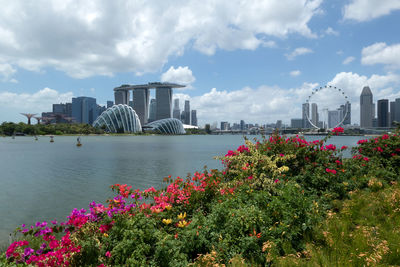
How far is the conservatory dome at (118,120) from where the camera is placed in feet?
423

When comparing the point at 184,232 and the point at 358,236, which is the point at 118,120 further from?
the point at 358,236

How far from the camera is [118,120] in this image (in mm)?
129250

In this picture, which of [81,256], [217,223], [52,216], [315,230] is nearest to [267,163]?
[315,230]

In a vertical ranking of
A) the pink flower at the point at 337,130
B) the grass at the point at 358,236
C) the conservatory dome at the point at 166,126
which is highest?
the conservatory dome at the point at 166,126

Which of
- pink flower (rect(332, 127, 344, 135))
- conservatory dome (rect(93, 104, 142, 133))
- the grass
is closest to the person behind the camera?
the grass

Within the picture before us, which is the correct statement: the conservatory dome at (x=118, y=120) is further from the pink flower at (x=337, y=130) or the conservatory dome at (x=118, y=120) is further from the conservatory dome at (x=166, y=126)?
the pink flower at (x=337, y=130)

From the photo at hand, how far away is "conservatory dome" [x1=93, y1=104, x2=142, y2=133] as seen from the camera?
128875 millimetres

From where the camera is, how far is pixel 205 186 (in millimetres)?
5301

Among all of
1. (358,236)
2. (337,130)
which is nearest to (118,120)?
(337,130)

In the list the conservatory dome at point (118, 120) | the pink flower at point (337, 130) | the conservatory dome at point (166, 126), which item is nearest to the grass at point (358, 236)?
the pink flower at point (337, 130)

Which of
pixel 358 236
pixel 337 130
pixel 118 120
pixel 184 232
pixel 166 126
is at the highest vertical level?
pixel 118 120

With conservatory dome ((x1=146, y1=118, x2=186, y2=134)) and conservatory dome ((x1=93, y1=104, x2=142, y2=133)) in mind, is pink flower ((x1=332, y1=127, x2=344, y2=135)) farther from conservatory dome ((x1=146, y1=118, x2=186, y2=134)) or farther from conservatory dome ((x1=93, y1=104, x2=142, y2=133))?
conservatory dome ((x1=146, y1=118, x2=186, y2=134))

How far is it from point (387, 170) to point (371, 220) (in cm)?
400

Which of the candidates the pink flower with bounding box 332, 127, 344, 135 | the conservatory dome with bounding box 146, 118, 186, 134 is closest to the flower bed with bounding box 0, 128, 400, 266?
the pink flower with bounding box 332, 127, 344, 135
